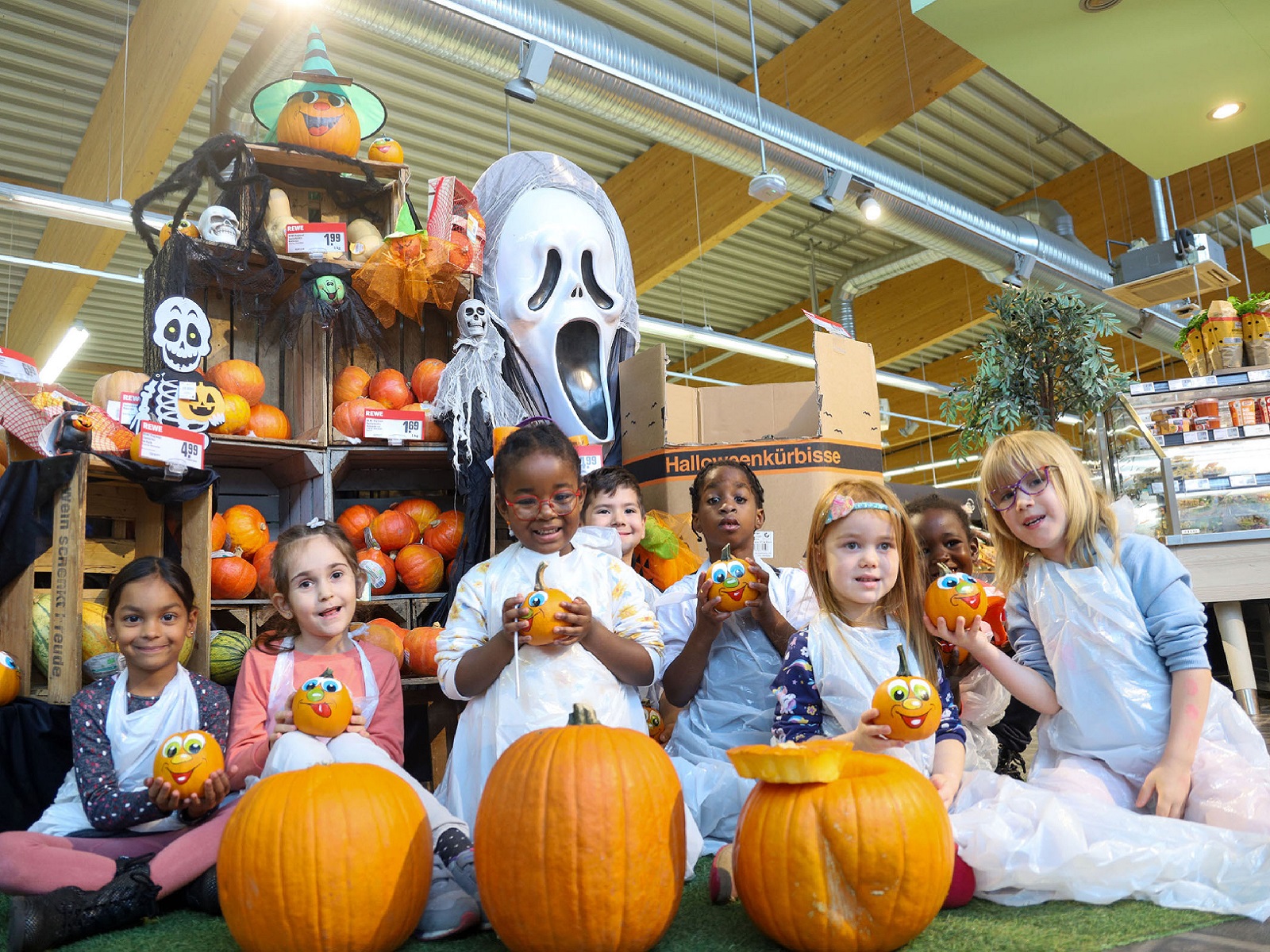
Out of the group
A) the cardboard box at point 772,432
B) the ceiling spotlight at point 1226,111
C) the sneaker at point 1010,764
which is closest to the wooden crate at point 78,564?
the cardboard box at point 772,432

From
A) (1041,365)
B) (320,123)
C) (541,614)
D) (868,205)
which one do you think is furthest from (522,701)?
(868,205)

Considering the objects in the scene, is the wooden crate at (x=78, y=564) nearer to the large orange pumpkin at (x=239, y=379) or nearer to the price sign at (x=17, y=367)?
the price sign at (x=17, y=367)

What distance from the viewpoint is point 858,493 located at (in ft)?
7.61

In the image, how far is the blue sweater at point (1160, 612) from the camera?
2287 mm

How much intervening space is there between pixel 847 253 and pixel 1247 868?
32.8 ft

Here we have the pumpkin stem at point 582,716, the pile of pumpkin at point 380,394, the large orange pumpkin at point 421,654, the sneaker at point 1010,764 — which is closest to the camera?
the pumpkin stem at point 582,716

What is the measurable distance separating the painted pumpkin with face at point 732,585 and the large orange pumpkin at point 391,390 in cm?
199

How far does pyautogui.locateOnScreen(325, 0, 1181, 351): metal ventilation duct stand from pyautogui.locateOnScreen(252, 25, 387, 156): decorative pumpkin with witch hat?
766mm

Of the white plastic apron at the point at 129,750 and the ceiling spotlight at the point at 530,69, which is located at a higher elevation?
the ceiling spotlight at the point at 530,69

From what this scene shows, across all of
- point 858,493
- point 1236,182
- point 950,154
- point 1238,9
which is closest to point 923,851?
point 858,493

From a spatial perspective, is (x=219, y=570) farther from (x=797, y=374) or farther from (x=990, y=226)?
(x=797, y=374)

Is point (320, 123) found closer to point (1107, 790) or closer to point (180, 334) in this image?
point (180, 334)

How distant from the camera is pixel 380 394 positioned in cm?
398

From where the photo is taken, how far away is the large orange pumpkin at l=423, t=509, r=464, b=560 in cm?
394
